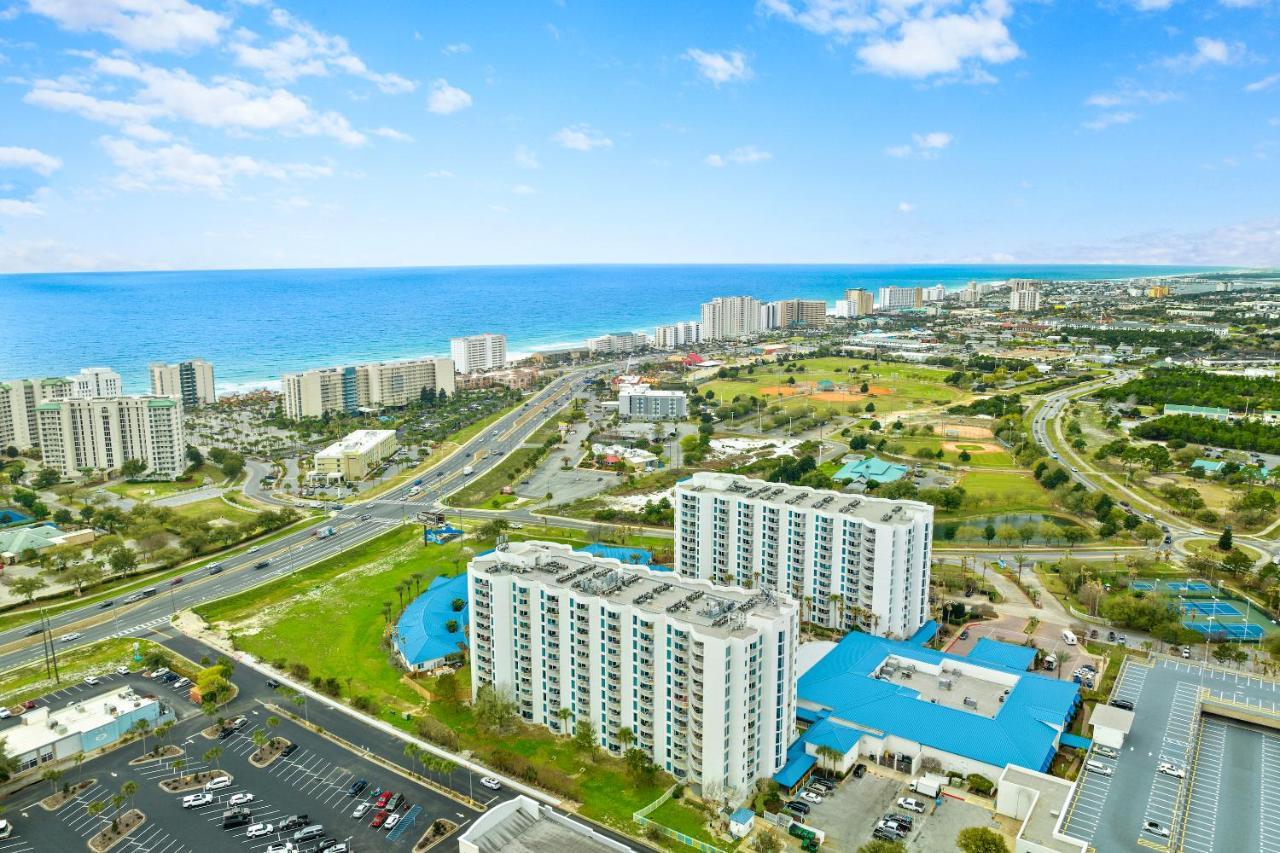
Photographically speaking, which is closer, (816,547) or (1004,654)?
(1004,654)

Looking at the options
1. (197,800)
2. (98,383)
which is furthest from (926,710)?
(98,383)

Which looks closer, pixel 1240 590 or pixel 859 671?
pixel 859 671

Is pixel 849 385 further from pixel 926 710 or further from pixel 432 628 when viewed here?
pixel 926 710

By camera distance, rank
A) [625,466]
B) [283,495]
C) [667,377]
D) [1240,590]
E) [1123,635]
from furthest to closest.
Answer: [667,377], [625,466], [283,495], [1240,590], [1123,635]

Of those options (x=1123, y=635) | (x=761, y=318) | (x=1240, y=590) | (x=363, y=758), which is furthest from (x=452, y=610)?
(x=761, y=318)

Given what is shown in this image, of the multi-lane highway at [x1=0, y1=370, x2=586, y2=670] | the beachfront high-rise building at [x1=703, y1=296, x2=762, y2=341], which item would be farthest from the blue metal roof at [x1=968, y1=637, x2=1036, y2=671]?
the beachfront high-rise building at [x1=703, y1=296, x2=762, y2=341]

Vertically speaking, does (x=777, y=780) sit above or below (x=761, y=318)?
below

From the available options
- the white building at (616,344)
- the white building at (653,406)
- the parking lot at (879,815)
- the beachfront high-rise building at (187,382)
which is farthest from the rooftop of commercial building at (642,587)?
the white building at (616,344)

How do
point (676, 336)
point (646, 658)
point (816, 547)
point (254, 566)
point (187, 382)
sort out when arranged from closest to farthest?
1. point (646, 658)
2. point (816, 547)
3. point (254, 566)
4. point (187, 382)
5. point (676, 336)

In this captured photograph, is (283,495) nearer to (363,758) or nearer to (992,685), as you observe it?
(363,758)
